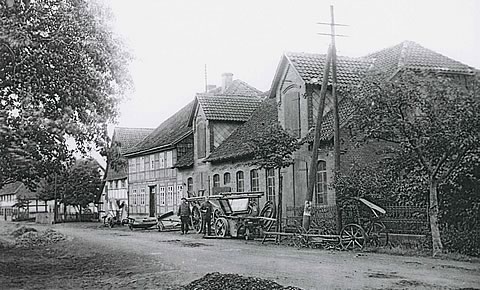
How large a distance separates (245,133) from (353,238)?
1086cm

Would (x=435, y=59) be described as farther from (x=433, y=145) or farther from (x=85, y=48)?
(x=85, y=48)

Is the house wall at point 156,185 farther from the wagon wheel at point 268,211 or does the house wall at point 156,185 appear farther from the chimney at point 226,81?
the wagon wheel at point 268,211

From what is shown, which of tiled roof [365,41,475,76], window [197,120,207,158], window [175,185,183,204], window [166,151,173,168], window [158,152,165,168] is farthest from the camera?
window [166,151,173,168]

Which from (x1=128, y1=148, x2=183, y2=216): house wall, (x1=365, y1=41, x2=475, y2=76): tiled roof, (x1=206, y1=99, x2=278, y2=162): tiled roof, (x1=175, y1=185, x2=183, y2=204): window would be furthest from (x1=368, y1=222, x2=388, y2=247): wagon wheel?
(x1=175, y1=185, x2=183, y2=204): window

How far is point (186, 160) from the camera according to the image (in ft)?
94.3

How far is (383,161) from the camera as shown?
1334 centimetres

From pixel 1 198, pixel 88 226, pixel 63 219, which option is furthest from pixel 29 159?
pixel 1 198

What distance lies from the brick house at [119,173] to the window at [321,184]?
518 centimetres

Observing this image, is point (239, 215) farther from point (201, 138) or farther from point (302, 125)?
point (201, 138)

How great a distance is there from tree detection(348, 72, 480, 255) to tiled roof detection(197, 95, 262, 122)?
44.6 feet

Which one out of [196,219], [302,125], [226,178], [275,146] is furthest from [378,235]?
[226,178]

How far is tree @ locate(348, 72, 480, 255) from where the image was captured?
37.7 feet

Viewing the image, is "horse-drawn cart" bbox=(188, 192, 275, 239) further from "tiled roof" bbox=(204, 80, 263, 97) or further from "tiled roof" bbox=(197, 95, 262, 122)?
"tiled roof" bbox=(204, 80, 263, 97)

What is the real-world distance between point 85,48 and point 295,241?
8.09 m
